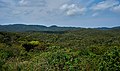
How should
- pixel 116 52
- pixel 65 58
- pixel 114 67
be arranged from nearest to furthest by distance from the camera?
pixel 114 67 → pixel 116 52 → pixel 65 58

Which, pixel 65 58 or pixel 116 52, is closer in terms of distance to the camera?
pixel 116 52

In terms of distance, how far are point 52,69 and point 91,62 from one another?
3.67ft

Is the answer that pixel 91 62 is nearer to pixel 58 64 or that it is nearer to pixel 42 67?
pixel 58 64

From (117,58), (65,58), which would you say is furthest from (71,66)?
(117,58)

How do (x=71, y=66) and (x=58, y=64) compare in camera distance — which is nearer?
(x=71, y=66)

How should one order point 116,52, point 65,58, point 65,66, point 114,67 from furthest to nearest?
point 65,58, point 65,66, point 116,52, point 114,67

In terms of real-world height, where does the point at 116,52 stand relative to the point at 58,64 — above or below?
above

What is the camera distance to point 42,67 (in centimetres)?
715

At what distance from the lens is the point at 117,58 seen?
610 cm

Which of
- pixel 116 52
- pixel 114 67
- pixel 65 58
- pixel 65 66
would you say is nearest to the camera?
pixel 114 67

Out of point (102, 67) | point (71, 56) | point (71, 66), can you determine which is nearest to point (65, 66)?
point (71, 66)

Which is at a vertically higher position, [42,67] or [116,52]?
[116,52]

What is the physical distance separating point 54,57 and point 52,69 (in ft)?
2.40

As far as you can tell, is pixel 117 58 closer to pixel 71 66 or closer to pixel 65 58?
pixel 71 66
